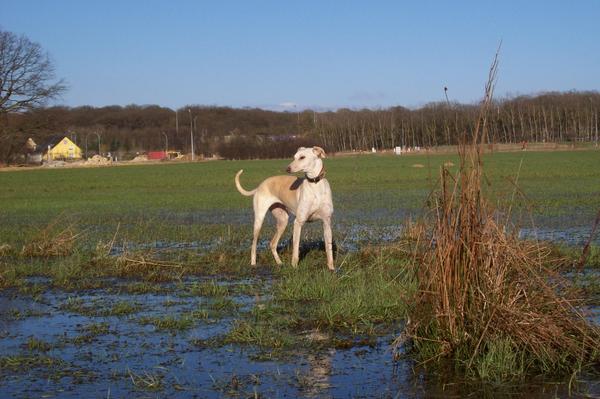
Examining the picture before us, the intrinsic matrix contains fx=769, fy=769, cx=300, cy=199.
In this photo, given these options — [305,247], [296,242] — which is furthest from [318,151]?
[305,247]

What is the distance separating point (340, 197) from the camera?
29.0 metres

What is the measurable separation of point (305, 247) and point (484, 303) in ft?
26.2

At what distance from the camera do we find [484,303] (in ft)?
20.0

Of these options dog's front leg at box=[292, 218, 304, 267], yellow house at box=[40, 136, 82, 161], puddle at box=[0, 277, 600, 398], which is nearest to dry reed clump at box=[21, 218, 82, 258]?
dog's front leg at box=[292, 218, 304, 267]

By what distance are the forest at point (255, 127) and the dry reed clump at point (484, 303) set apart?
140 feet

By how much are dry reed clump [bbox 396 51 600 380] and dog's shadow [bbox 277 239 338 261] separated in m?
6.37

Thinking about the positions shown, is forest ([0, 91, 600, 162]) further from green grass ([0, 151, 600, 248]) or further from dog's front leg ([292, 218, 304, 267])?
dog's front leg ([292, 218, 304, 267])

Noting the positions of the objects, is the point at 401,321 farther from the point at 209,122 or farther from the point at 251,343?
the point at 209,122

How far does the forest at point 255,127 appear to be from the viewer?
69750mm

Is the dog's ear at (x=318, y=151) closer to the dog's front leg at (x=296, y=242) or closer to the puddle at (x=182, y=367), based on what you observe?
the dog's front leg at (x=296, y=242)

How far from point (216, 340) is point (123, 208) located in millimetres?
20666

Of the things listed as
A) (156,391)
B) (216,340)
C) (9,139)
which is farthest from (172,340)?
(9,139)

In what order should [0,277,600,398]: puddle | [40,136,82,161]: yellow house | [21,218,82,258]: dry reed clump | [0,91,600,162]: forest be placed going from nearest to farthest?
[0,277,600,398]: puddle → [21,218,82,258]: dry reed clump → [0,91,600,162]: forest → [40,136,82,161]: yellow house

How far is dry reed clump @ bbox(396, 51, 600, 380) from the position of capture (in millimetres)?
5938
